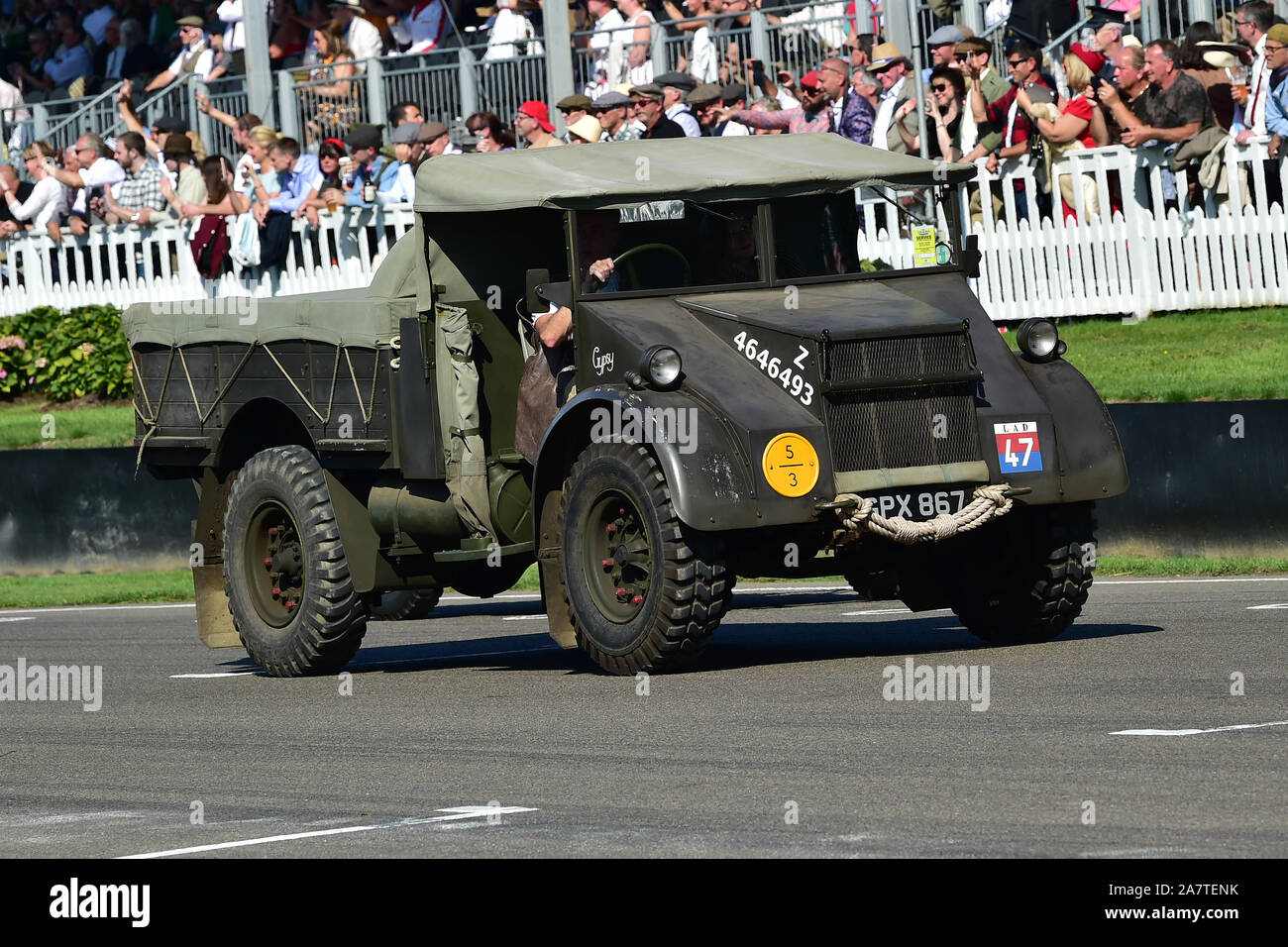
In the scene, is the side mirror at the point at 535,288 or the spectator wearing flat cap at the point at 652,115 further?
the spectator wearing flat cap at the point at 652,115

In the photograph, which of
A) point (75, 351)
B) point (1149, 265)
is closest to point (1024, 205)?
point (1149, 265)

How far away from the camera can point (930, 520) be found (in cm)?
1063

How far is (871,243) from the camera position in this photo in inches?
473

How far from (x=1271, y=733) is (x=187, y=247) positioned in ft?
65.2

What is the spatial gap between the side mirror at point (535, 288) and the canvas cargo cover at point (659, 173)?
42 cm

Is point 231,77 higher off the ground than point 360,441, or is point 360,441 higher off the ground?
point 231,77

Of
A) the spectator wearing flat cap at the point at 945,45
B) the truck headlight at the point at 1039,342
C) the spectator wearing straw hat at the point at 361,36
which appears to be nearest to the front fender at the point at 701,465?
the truck headlight at the point at 1039,342

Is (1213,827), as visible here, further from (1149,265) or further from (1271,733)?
(1149,265)

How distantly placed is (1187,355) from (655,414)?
9.40 meters

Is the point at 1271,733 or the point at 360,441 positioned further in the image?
the point at 360,441

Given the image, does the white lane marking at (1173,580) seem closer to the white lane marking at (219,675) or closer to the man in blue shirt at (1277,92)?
the man in blue shirt at (1277,92)

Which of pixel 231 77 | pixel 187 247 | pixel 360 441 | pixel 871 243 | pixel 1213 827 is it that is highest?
pixel 231 77

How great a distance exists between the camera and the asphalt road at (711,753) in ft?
23.6

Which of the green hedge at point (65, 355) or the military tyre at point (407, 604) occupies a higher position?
the green hedge at point (65, 355)
